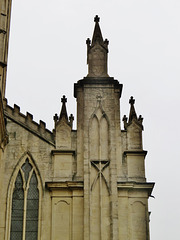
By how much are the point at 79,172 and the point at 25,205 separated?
2.46m

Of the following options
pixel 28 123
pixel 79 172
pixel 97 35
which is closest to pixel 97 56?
pixel 97 35

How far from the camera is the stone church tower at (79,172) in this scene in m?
20.9

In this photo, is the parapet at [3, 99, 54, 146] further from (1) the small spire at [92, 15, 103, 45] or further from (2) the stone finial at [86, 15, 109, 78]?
(1) the small spire at [92, 15, 103, 45]

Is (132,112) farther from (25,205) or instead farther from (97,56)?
(25,205)

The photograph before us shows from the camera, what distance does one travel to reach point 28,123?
22.8m

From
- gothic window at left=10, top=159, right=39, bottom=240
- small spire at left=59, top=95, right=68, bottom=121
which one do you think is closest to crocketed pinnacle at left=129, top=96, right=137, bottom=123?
small spire at left=59, top=95, right=68, bottom=121

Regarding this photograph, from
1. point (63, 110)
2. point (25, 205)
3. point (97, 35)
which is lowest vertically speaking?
point (25, 205)

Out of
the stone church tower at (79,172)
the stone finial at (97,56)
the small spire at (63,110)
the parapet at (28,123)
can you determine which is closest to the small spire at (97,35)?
the stone finial at (97,56)

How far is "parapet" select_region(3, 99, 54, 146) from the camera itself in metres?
22.6

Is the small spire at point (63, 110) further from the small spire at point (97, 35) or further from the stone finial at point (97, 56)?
the small spire at point (97, 35)

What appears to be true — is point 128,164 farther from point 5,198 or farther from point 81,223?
point 5,198

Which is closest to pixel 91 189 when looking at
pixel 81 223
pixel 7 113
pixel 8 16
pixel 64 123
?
pixel 81 223

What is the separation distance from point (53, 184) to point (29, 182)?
3.27ft

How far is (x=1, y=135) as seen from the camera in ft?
71.1
